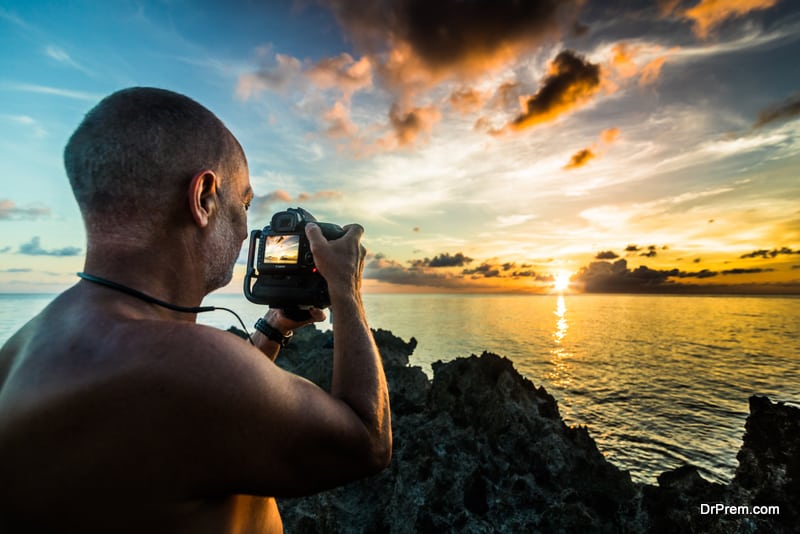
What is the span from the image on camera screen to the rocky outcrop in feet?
5.33

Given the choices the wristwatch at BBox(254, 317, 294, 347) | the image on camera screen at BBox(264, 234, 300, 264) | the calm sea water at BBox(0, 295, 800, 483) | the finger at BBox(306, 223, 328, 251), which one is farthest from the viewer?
the calm sea water at BBox(0, 295, 800, 483)

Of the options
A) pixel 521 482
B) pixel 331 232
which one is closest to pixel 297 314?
pixel 331 232

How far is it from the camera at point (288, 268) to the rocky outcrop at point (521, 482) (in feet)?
5.08

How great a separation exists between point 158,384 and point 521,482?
18.7 ft

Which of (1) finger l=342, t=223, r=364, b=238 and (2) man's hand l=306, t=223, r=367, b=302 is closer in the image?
(2) man's hand l=306, t=223, r=367, b=302

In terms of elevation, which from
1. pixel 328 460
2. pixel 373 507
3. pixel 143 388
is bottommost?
pixel 373 507

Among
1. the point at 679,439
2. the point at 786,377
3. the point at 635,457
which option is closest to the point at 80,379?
the point at 635,457

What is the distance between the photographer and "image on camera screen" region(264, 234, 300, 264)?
2.60 m

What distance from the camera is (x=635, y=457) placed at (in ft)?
61.7

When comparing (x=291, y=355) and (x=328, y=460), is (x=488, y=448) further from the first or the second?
(x=291, y=355)

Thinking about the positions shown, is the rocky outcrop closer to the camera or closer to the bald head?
the camera

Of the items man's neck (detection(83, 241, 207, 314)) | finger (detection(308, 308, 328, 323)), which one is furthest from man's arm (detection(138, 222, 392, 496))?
finger (detection(308, 308, 328, 323))

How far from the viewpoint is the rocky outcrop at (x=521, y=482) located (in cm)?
443

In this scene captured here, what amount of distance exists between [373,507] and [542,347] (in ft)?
199
